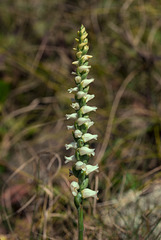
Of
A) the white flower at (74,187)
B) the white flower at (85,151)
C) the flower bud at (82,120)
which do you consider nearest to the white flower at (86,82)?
the flower bud at (82,120)

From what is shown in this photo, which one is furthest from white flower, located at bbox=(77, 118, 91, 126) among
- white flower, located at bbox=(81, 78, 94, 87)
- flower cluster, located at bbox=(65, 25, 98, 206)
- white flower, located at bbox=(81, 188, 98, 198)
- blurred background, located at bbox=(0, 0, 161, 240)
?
blurred background, located at bbox=(0, 0, 161, 240)

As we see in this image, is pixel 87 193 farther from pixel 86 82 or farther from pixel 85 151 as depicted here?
pixel 86 82

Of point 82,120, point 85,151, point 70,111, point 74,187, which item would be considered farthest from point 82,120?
point 70,111

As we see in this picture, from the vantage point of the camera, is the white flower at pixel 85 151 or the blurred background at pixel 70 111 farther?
the blurred background at pixel 70 111

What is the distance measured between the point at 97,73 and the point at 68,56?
68 cm

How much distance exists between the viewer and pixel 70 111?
3.28 metres

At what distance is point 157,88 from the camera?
3.33 m

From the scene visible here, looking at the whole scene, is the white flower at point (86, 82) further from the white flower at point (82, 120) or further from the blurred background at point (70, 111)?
the blurred background at point (70, 111)

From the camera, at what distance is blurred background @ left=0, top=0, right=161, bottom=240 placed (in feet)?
6.63

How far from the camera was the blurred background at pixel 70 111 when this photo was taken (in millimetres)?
2020

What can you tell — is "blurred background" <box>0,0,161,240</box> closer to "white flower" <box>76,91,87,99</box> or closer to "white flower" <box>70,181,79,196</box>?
"white flower" <box>70,181,79,196</box>

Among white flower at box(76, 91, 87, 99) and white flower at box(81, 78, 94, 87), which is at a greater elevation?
white flower at box(81, 78, 94, 87)

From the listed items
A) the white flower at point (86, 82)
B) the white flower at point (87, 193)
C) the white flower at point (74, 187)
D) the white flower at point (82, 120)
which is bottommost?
the white flower at point (87, 193)

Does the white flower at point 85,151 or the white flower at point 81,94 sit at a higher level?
the white flower at point 81,94
